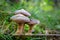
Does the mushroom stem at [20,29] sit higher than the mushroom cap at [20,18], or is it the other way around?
the mushroom cap at [20,18]

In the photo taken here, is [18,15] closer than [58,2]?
Yes

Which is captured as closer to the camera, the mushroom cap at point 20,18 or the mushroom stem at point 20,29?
the mushroom cap at point 20,18

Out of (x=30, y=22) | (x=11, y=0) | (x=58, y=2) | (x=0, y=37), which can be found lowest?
(x=0, y=37)

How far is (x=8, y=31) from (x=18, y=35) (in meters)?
0.31

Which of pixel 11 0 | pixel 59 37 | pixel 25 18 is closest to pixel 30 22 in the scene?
pixel 25 18

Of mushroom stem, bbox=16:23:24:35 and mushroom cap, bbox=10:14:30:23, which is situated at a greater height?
mushroom cap, bbox=10:14:30:23

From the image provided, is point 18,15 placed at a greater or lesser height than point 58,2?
lesser

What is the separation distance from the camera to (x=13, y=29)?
Answer: 3.55 meters

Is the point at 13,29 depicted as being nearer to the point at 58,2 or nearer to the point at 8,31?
the point at 8,31

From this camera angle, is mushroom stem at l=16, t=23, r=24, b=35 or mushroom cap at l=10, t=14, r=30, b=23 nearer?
mushroom cap at l=10, t=14, r=30, b=23

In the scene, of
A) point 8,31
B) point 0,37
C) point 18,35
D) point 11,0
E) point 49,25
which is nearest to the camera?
point 0,37

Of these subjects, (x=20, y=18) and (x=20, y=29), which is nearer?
(x=20, y=18)

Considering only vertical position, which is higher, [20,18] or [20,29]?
[20,18]

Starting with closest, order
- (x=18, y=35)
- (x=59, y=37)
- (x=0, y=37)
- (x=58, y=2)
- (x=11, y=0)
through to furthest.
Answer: (x=0, y=37)
(x=18, y=35)
(x=59, y=37)
(x=11, y=0)
(x=58, y=2)
